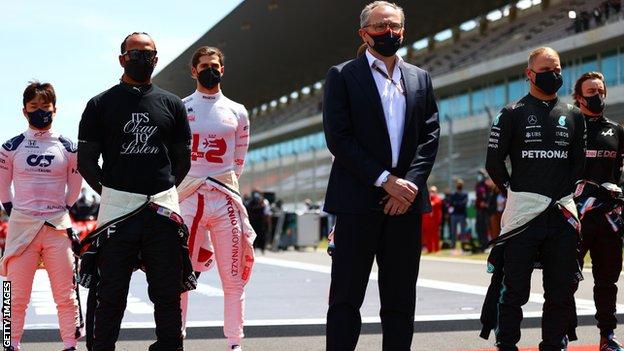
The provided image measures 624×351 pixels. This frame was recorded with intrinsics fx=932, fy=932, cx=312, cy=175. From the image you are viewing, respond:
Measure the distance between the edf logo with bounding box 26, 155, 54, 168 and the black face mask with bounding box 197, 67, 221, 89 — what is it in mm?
1080

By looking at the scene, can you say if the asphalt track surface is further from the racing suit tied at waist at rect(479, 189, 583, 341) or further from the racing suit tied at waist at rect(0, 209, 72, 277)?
the racing suit tied at waist at rect(479, 189, 583, 341)

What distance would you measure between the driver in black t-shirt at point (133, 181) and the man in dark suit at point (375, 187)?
0.89 meters

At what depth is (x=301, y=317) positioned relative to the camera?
8.29 m

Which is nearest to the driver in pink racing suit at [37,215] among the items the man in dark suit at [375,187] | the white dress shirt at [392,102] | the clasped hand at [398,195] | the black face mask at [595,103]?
the man in dark suit at [375,187]

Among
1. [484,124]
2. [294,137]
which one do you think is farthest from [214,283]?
[294,137]

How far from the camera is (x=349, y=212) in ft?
13.9

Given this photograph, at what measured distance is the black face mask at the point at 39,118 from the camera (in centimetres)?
581

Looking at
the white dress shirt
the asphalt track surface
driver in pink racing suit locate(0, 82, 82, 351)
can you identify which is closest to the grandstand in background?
the asphalt track surface

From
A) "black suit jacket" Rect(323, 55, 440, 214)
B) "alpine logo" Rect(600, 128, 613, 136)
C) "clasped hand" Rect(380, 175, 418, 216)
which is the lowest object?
"clasped hand" Rect(380, 175, 418, 216)

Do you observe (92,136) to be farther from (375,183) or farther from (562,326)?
(562,326)

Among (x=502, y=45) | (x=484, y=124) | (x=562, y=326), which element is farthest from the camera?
(x=502, y=45)

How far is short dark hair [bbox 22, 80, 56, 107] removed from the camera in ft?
19.0

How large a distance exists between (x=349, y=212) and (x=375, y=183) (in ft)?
0.65

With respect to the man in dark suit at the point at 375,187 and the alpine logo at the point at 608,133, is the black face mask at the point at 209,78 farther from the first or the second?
the alpine logo at the point at 608,133
